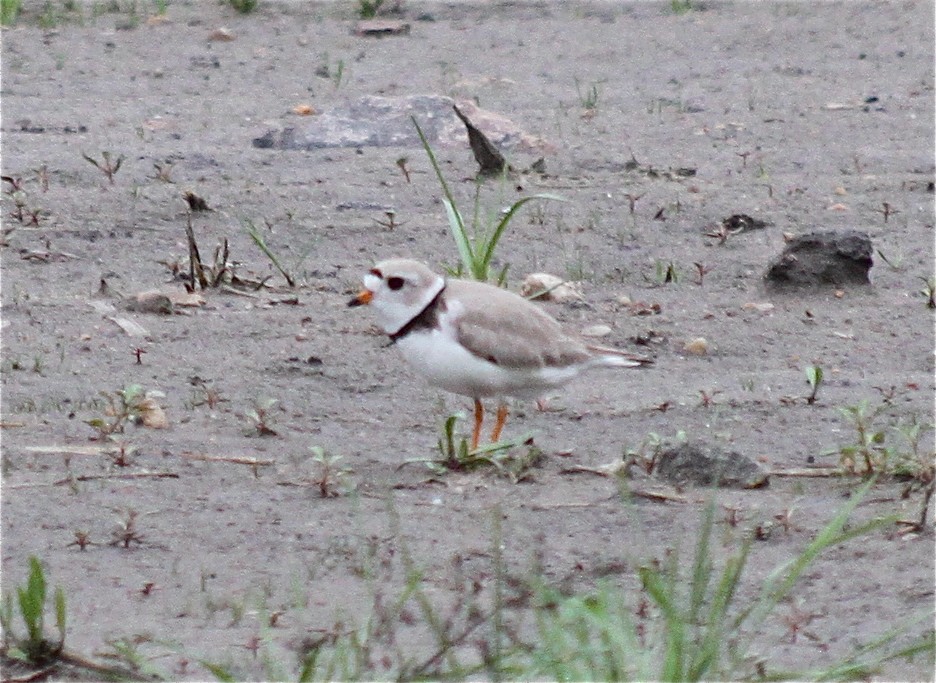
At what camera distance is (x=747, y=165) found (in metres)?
7.16

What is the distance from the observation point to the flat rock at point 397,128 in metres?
7.39

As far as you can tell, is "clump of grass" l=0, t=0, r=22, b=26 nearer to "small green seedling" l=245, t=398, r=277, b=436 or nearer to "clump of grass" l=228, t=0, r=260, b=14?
"clump of grass" l=228, t=0, r=260, b=14

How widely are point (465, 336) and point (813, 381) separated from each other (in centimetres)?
98

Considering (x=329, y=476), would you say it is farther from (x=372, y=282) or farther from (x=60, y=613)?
(x=60, y=613)

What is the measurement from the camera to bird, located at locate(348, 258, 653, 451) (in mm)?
3889

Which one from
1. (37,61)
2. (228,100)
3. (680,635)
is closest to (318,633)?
(680,635)

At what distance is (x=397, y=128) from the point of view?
295 inches

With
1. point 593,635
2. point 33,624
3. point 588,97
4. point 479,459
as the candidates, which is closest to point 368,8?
point 588,97

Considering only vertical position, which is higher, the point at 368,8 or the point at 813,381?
the point at 368,8

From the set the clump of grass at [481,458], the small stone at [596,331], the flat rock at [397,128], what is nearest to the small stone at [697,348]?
the small stone at [596,331]

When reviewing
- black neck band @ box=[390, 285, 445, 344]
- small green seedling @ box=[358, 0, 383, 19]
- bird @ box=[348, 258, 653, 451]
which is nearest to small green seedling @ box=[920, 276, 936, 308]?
bird @ box=[348, 258, 653, 451]

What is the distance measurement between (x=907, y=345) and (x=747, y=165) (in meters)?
2.36

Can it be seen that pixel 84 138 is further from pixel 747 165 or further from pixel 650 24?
pixel 650 24

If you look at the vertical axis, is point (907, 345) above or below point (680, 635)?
below
